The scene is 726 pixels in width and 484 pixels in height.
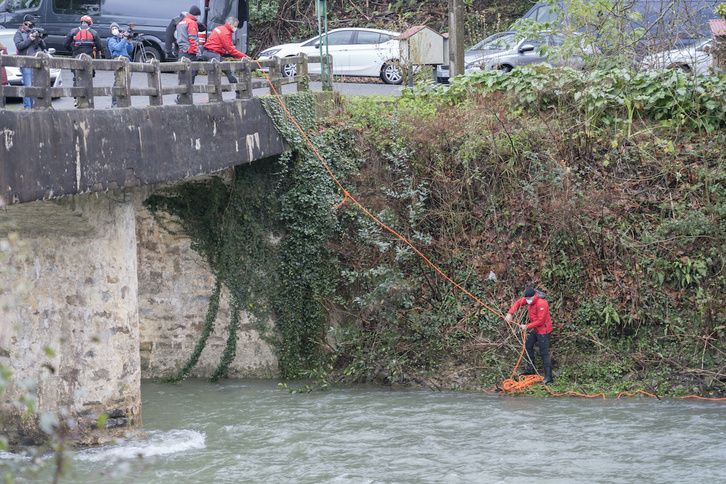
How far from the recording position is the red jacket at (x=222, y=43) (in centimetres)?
1320

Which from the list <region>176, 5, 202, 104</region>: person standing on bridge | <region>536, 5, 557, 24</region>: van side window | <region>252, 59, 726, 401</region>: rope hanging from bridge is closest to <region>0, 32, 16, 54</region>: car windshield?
<region>176, 5, 202, 104</region>: person standing on bridge

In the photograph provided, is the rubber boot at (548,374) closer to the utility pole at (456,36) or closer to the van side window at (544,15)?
the utility pole at (456,36)

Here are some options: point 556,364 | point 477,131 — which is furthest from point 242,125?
point 556,364

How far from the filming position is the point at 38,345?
954cm

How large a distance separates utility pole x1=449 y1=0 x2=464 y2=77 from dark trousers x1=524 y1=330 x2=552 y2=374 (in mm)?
5963

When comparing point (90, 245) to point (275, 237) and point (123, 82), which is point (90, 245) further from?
point (275, 237)

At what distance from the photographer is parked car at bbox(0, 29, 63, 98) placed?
14.5 metres

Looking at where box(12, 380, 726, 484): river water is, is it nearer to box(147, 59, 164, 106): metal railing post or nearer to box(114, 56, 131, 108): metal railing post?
box(114, 56, 131, 108): metal railing post

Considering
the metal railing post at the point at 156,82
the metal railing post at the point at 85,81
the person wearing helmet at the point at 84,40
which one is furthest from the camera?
the person wearing helmet at the point at 84,40

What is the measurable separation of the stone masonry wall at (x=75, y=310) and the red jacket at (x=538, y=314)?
593 centimetres

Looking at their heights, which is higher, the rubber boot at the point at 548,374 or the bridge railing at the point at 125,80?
the bridge railing at the point at 125,80

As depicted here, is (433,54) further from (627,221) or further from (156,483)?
(156,483)

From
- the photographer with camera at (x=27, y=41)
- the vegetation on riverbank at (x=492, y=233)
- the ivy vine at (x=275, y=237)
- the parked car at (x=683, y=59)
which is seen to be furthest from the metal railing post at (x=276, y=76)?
the parked car at (x=683, y=59)

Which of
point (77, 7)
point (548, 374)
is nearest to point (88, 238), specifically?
point (548, 374)
